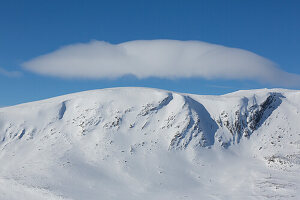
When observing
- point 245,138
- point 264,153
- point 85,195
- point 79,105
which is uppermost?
point 79,105

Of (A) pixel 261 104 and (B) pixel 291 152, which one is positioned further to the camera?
(A) pixel 261 104

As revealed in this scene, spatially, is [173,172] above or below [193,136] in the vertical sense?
below

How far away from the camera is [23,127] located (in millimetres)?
48250

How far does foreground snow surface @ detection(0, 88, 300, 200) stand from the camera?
34062mm

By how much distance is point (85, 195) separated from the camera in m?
31.9

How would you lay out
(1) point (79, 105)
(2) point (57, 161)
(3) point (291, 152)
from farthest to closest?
(1) point (79, 105) → (3) point (291, 152) → (2) point (57, 161)

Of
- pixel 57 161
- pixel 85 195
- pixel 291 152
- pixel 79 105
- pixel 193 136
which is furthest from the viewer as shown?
pixel 79 105

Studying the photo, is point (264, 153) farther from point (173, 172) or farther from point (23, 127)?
point (23, 127)

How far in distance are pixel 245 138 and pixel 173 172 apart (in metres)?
15.7

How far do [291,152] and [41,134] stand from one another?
3824 cm

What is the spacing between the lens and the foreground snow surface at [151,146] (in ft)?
112

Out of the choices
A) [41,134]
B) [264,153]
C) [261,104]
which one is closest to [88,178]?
[41,134]

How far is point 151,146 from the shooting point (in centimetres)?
4403

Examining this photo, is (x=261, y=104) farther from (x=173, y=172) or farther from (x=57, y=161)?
(x=57, y=161)
